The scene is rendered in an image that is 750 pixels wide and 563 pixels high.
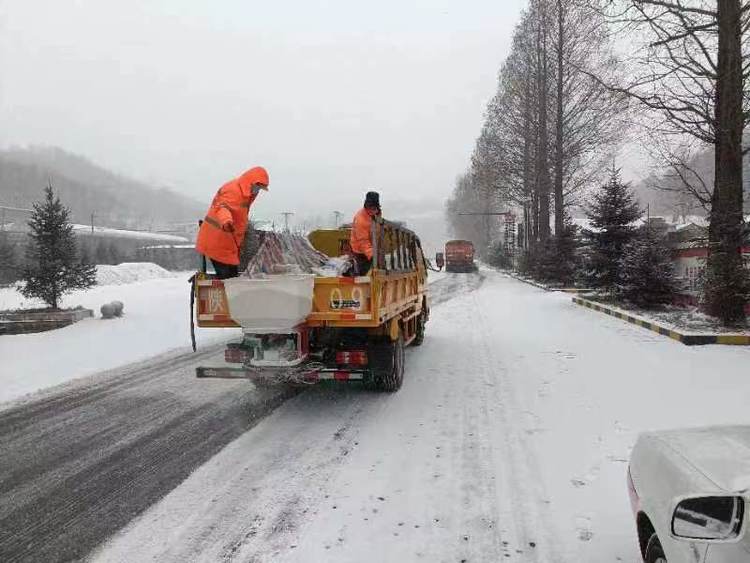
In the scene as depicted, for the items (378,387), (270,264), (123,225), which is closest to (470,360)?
(378,387)

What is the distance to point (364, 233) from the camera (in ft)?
21.9

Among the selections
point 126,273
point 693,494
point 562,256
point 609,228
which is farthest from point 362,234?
point 126,273

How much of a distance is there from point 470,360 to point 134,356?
5691 mm

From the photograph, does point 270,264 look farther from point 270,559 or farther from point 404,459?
point 270,559

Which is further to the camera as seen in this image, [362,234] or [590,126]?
[590,126]

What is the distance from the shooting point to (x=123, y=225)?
15675 centimetres

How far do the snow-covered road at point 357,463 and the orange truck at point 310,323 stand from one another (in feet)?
1.67

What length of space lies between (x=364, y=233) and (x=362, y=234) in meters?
0.03

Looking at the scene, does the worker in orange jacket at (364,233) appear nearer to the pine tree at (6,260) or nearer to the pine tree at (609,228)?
the pine tree at (609,228)

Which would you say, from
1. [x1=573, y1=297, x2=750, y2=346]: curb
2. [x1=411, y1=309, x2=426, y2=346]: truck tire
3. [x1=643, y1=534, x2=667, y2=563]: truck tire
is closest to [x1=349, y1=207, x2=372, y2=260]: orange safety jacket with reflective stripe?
[x1=411, y1=309, x2=426, y2=346]: truck tire

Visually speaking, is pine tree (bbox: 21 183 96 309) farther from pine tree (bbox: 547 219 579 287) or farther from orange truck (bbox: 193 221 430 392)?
pine tree (bbox: 547 219 579 287)

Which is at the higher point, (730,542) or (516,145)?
(516,145)

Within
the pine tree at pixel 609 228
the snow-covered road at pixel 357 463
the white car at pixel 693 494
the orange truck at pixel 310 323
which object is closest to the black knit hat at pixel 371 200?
the orange truck at pixel 310 323

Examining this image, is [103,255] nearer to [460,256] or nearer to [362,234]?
[460,256]
